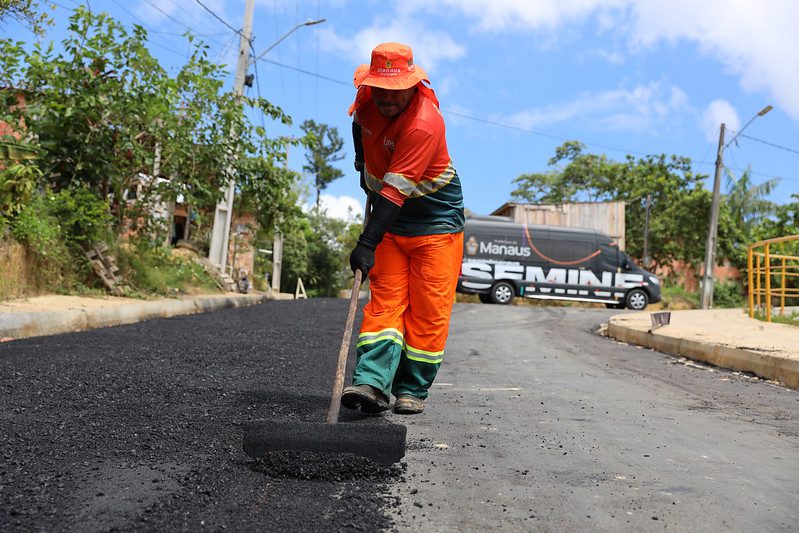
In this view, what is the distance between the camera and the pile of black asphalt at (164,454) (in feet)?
6.73

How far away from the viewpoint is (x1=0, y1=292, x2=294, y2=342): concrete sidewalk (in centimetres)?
629

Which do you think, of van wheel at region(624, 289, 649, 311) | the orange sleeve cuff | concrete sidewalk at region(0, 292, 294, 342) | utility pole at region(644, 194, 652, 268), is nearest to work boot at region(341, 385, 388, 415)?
the orange sleeve cuff

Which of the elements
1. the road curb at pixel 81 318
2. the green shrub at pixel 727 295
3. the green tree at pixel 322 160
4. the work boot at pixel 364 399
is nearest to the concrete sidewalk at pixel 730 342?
the work boot at pixel 364 399

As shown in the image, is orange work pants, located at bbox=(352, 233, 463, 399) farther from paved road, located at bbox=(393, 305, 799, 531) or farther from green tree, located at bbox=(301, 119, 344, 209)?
green tree, located at bbox=(301, 119, 344, 209)

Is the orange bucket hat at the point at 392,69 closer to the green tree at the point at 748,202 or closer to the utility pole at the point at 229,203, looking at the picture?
the utility pole at the point at 229,203

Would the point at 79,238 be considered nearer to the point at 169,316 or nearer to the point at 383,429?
the point at 169,316

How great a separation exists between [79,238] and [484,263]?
1278 cm

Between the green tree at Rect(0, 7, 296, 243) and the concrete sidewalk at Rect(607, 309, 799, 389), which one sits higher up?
the green tree at Rect(0, 7, 296, 243)

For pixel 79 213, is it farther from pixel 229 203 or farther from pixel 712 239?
pixel 712 239

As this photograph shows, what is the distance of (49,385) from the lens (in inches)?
152

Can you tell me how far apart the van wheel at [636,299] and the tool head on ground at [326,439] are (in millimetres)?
19373

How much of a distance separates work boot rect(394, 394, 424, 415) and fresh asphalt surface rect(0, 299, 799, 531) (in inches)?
3.0

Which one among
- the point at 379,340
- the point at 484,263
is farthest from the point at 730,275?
the point at 379,340

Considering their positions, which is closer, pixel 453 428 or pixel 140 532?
pixel 140 532
